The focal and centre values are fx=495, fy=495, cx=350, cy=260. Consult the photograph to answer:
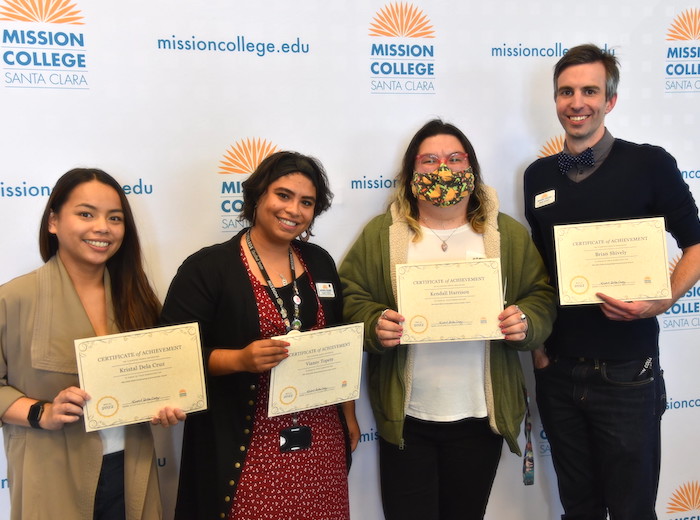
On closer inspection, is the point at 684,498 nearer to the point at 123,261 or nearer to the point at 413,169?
the point at 413,169

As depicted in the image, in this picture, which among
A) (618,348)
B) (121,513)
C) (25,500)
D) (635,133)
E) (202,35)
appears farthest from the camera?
(635,133)

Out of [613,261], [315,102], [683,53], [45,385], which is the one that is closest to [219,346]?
[45,385]

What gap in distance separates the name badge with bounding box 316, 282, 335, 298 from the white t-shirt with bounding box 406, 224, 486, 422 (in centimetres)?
32

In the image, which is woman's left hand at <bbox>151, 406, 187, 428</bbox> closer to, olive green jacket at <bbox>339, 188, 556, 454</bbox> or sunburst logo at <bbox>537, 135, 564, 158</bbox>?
olive green jacket at <bbox>339, 188, 556, 454</bbox>

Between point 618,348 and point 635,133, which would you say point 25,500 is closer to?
point 618,348

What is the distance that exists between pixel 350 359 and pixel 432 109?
1.25 metres

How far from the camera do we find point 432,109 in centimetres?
224

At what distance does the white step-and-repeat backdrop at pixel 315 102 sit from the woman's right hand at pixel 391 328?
62cm

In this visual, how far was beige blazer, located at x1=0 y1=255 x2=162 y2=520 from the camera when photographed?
1494 millimetres

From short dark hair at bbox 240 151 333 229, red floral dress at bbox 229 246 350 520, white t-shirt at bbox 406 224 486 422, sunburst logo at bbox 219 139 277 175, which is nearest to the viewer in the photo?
red floral dress at bbox 229 246 350 520

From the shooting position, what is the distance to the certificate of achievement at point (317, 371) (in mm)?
1476

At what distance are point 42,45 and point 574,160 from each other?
2100mm

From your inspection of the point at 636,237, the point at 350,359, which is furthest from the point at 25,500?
the point at 636,237

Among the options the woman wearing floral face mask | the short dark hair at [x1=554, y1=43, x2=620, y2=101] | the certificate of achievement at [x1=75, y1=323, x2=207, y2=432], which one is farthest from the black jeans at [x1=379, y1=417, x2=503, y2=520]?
the short dark hair at [x1=554, y1=43, x2=620, y2=101]
